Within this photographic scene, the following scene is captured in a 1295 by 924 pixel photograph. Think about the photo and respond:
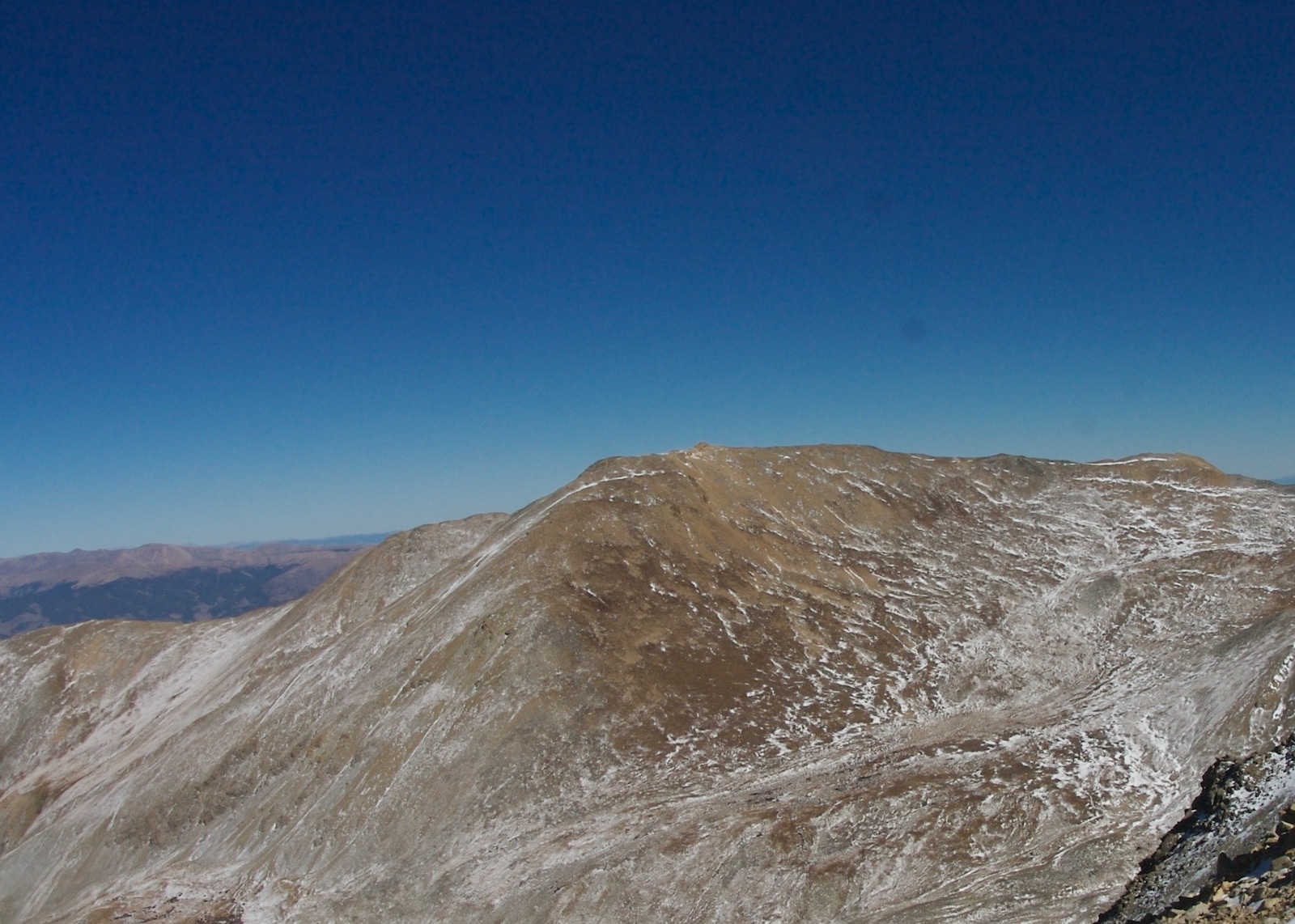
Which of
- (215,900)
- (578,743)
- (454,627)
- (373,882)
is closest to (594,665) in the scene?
(578,743)

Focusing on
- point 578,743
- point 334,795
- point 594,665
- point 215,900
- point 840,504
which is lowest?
point 215,900

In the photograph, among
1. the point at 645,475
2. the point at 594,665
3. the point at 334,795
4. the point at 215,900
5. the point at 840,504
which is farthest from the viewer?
the point at 840,504

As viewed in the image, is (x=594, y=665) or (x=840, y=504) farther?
(x=840, y=504)

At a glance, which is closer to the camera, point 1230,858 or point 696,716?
point 1230,858

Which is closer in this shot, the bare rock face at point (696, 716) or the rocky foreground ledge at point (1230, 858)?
the rocky foreground ledge at point (1230, 858)

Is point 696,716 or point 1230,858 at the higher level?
point 1230,858

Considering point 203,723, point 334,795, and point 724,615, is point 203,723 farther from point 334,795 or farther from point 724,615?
point 724,615

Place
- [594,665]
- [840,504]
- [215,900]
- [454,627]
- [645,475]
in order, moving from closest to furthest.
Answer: [215,900], [594,665], [454,627], [645,475], [840,504]

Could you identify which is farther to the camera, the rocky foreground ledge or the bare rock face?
the bare rock face
